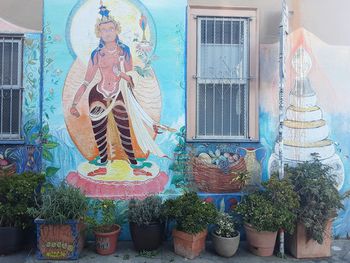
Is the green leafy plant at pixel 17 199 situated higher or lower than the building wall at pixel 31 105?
lower

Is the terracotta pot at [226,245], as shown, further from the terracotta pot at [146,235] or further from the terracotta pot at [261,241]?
the terracotta pot at [146,235]

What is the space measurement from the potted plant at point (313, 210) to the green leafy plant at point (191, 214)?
1315 millimetres

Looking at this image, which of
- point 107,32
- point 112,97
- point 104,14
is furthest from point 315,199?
point 104,14

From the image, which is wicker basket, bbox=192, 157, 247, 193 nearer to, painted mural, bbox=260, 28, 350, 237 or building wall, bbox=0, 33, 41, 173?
painted mural, bbox=260, 28, 350, 237

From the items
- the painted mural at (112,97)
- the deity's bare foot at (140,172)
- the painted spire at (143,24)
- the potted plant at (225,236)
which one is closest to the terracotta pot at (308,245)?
the potted plant at (225,236)

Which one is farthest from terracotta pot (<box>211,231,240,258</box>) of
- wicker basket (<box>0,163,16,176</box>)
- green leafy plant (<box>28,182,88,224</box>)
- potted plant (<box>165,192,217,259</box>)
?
wicker basket (<box>0,163,16,176</box>)

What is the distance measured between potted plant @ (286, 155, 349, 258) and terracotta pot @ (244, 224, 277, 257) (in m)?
0.38

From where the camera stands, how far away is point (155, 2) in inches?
237

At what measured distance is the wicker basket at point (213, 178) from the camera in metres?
6.08

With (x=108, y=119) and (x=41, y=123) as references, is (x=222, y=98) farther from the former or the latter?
(x=41, y=123)

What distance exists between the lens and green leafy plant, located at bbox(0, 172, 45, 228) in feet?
17.2

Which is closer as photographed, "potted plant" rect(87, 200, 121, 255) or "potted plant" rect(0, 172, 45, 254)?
"potted plant" rect(0, 172, 45, 254)

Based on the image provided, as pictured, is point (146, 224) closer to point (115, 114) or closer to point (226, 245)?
point (226, 245)

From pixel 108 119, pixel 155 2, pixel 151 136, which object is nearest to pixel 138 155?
pixel 151 136
